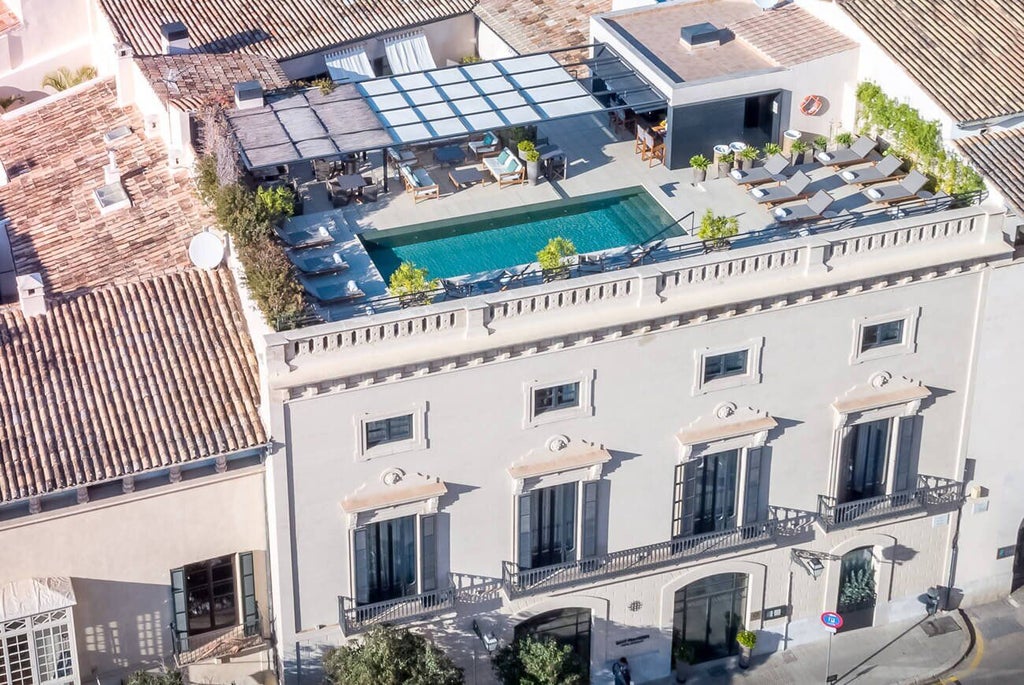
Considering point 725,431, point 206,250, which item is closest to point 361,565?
point 206,250

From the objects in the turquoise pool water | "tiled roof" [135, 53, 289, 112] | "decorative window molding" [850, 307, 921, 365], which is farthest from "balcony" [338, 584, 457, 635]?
"tiled roof" [135, 53, 289, 112]

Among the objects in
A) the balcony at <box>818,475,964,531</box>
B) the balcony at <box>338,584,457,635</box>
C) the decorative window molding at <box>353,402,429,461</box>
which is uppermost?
the decorative window molding at <box>353,402,429,461</box>

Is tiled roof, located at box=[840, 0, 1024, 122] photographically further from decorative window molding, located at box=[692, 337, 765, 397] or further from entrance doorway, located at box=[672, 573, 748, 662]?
entrance doorway, located at box=[672, 573, 748, 662]

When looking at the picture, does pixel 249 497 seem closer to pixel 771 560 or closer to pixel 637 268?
pixel 637 268

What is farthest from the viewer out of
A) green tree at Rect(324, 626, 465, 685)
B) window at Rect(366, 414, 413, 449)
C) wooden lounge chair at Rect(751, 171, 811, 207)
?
wooden lounge chair at Rect(751, 171, 811, 207)

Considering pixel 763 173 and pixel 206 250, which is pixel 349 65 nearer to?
pixel 206 250

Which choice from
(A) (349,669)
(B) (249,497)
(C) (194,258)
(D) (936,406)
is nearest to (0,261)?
(C) (194,258)

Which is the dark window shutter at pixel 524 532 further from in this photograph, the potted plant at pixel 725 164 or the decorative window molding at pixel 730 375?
the potted plant at pixel 725 164
